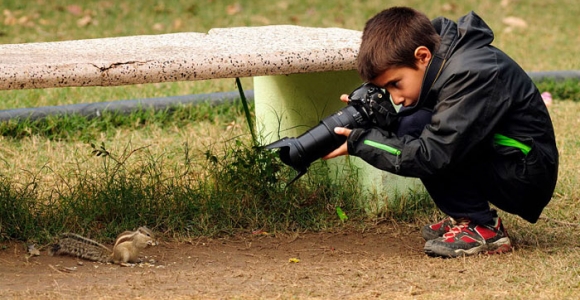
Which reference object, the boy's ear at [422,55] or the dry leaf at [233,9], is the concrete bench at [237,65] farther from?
the dry leaf at [233,9]

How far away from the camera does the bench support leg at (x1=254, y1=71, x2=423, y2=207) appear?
3.47 metres

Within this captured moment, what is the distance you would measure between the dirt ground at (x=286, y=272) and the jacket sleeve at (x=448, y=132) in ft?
1.16

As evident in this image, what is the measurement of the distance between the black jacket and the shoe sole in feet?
0.94

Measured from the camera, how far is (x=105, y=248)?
9.84 feet

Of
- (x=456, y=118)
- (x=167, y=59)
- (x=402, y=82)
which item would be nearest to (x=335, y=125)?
(x=402, y=82)

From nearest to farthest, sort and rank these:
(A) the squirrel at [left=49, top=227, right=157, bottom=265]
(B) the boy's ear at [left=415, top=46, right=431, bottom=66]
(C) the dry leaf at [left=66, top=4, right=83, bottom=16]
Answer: (B) the boy's ear at [left=415, top=46, right=431, bottom=66], (A) the squirrel at [left=49, top=227, right=157, bottom=265], (C) the dry leaf at [left=66, top=4, right=83, bottom=16]

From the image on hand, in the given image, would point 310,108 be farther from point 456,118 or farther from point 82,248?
point 82,248

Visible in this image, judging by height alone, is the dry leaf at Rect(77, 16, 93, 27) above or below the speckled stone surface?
above

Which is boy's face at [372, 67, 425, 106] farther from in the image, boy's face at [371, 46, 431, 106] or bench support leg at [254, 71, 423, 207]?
bench support leg at [254, 71, 423, 207]

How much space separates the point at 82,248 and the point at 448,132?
49.8 inches

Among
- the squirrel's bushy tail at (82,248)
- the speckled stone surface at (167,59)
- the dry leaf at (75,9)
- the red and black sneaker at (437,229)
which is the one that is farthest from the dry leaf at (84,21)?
the red and black sneaker at (437,229)

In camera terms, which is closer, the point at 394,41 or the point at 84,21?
the point at 394,41

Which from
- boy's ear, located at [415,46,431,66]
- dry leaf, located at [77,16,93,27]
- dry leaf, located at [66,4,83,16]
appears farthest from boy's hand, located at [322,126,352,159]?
dry leaf, located at [66,4,83,16]

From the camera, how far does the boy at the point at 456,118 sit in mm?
2713
